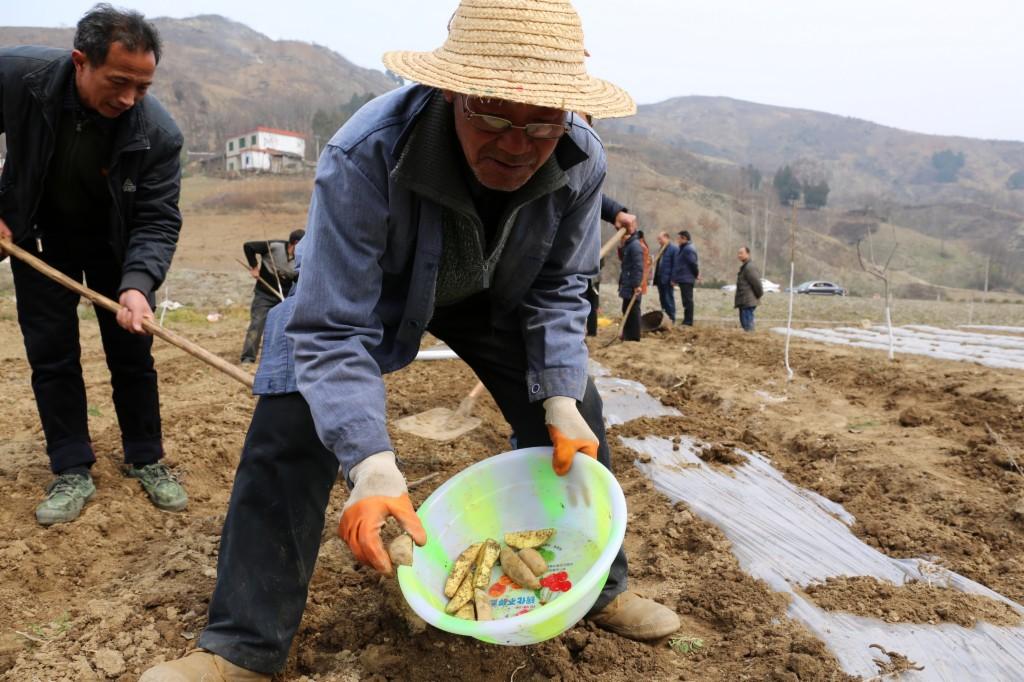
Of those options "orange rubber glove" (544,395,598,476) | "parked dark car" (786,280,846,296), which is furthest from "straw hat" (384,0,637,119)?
"parked dark car" (786,280,846,296)

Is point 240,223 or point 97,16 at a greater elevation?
point 97,16

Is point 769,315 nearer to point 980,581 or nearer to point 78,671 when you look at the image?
point 980,581

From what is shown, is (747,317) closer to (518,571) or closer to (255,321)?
(255,321)

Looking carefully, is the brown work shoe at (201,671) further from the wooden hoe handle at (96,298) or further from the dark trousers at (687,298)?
the dark trousers at (687,298)

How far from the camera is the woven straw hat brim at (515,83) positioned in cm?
142

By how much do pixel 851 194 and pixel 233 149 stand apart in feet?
308

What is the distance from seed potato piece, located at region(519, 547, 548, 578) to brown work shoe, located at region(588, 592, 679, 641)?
0.66 ft

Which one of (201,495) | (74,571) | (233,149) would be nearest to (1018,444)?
(201,495)

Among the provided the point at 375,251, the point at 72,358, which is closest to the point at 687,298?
the point at 72,358

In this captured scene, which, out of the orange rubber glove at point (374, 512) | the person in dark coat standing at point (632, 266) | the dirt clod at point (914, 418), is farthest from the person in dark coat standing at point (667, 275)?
the orange rubber glove at point (374, 512)

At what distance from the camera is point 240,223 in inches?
1122

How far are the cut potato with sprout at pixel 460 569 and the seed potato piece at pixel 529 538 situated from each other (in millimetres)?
91

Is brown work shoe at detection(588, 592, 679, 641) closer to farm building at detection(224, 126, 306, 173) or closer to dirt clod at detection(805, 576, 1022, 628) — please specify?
dirt clod at detection(805, 576, 1022, 628)

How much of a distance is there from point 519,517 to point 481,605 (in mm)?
322
